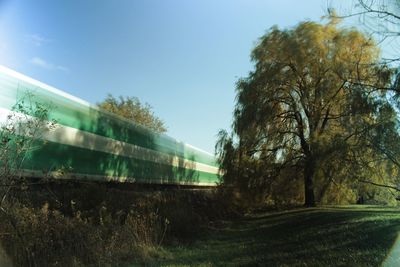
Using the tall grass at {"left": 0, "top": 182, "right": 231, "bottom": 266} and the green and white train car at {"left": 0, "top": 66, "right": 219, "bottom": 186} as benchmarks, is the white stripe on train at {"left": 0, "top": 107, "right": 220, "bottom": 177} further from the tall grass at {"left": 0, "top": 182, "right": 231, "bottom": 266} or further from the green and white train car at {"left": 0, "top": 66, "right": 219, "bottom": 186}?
the tall grass at {"left": 0, "top": 182, "right": 231, "bottom": 266}

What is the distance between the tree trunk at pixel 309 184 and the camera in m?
23.0

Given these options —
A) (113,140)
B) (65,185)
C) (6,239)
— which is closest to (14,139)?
(6,239)

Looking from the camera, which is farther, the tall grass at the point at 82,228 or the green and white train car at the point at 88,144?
the green and white train car at the point at 88,144

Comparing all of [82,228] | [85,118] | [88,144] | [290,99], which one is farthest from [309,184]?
[82,228]

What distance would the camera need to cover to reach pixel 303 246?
39.2 feet

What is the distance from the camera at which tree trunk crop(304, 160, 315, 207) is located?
75.3 feet

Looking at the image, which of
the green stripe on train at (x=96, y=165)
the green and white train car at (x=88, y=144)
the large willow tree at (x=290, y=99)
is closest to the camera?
the green and white train car at (x=88, y=144)

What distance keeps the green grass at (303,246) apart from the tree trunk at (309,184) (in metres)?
5.85

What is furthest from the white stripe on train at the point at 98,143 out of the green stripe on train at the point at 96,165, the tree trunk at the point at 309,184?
the tree trunk at the point at 309,184

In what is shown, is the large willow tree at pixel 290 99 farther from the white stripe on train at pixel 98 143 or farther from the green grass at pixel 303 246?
the green grass at pixel 303 246

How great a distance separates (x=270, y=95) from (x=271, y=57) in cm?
237

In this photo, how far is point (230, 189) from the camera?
26.2 metres

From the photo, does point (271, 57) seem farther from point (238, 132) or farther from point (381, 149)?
→ point (381, 149)

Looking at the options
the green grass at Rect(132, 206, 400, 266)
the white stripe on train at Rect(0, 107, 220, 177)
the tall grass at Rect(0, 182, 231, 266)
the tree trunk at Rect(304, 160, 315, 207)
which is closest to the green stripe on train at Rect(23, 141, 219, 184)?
the white stripe on train at Rect(0, 107, 220, 177)
